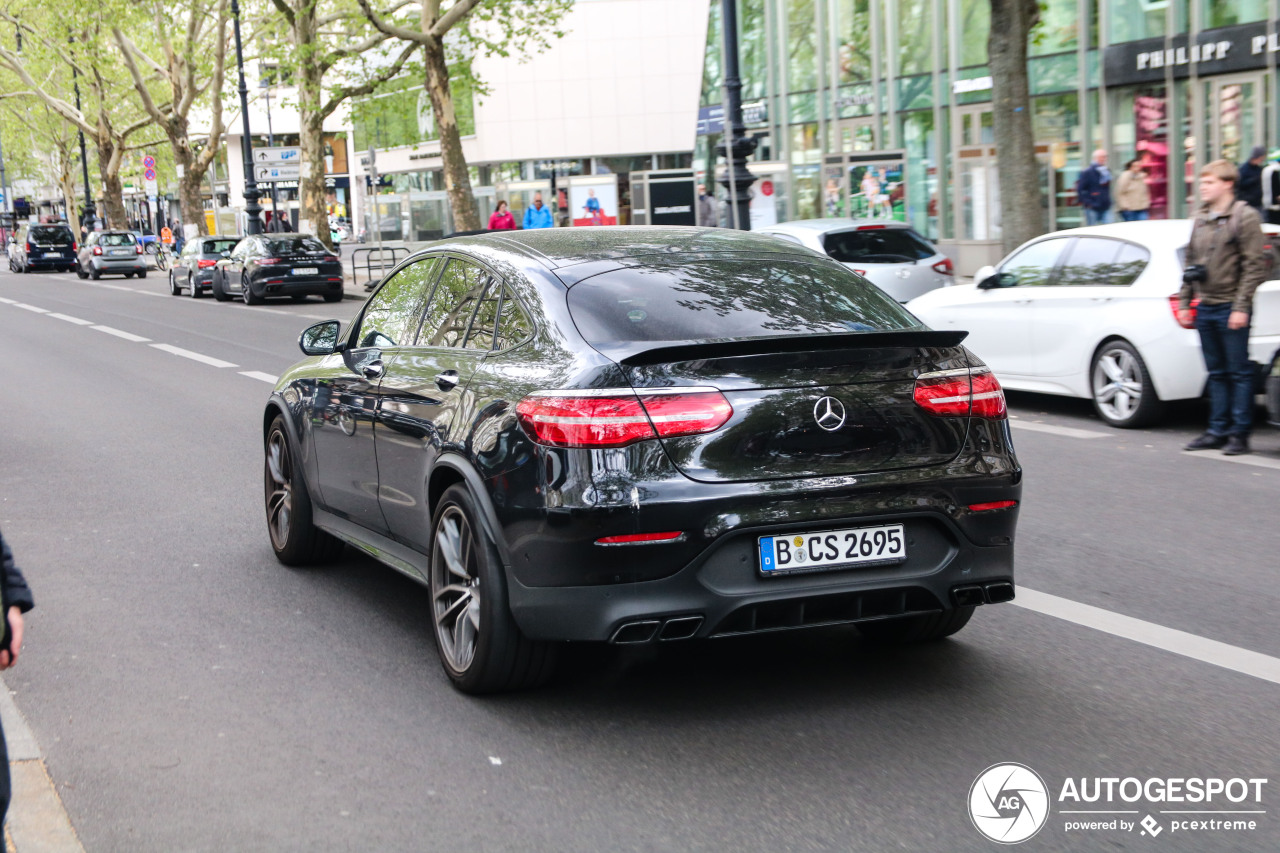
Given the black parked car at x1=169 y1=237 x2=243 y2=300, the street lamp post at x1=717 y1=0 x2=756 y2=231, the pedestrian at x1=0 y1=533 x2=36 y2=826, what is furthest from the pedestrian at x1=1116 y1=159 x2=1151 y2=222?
the pedestrian at x1=0 y1=533 x2=36 y2=826

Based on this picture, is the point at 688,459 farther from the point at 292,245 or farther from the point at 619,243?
the point at 292,245

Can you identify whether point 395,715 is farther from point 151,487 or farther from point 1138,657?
point 151,487

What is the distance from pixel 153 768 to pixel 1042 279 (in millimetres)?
9180

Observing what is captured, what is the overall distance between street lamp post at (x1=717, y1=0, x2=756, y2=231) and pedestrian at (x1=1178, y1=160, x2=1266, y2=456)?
1093cm

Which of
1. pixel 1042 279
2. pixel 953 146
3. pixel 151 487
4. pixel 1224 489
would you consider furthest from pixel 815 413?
pixel 953 146

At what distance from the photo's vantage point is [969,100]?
1178 inches

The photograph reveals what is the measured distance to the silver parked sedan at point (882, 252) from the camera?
16.2m

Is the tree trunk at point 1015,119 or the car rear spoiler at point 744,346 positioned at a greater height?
the tree trunk at point 1015,119

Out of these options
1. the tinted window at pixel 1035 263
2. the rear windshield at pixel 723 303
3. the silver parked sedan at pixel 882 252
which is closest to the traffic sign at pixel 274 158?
the silver parked sedan at pixel 882 252

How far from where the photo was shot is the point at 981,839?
3.71m

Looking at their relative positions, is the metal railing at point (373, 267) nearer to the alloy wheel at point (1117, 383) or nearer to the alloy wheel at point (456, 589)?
the alloy wheel at point (1117, 383)

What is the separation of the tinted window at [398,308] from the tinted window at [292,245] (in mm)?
25426

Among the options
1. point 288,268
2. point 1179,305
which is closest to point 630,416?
point 1179,305

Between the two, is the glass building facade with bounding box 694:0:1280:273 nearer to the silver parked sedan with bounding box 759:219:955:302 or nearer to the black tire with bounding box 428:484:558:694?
the silver parked sedan with bounding box 759:219:955:302
